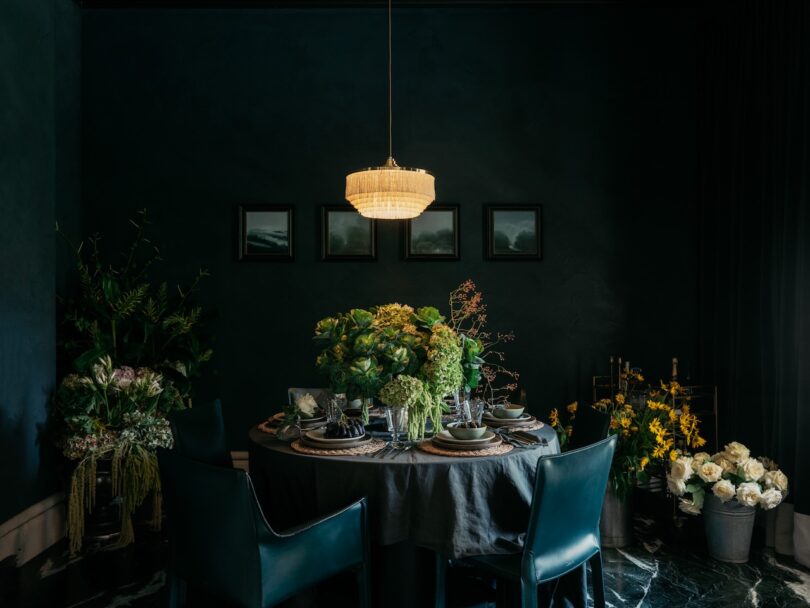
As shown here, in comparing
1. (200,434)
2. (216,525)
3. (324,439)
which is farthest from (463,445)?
(200,434)

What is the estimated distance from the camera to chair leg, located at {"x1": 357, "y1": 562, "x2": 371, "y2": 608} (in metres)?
2.18

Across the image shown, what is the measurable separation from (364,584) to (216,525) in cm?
60

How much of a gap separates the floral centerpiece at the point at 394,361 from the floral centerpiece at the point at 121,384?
5.00ft

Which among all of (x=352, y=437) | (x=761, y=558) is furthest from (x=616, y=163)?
(x=352, y=437)

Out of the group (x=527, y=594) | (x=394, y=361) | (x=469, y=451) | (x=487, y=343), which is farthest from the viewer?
(x=487, y=343)

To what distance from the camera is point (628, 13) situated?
439 cm

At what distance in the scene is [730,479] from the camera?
326cm

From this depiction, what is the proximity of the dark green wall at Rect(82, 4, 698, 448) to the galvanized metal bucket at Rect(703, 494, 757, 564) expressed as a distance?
1314 millimetres

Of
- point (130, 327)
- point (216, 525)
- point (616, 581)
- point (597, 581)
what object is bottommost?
point (616, 581)

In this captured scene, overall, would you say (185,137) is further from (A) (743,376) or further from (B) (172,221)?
(A) (743,376)

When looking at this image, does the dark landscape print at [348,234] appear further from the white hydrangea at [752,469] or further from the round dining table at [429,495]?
the white hydrangea at [752,469]

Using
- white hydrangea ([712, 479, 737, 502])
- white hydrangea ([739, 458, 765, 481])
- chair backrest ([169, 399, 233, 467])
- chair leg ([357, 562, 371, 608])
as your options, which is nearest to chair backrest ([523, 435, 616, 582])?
chair leg ([357, 562, 371, 608])

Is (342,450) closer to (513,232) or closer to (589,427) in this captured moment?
(589,427)

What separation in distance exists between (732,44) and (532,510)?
3.40m
